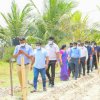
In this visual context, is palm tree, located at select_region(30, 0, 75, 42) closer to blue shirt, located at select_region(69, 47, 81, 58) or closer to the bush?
the bush

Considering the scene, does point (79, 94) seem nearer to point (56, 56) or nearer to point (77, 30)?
point (56, 56)

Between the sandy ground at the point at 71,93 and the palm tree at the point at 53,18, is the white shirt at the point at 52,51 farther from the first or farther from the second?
the palm tree at the point at 53,18

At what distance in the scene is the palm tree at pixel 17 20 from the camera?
77.2ft

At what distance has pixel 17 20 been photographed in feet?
77.4

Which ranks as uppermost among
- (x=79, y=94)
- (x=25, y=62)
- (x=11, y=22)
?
(x=11, y=22)

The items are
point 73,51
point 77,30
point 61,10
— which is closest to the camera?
point 73,51

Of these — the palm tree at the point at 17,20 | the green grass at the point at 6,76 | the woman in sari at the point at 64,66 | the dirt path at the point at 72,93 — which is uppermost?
the palm tree at the point at 17,20

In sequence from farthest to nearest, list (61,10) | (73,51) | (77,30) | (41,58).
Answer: (77,30) < (61,10) < (73,51) < (41,58)

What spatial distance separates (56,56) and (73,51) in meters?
3.03

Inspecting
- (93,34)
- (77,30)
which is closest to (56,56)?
(77,30)

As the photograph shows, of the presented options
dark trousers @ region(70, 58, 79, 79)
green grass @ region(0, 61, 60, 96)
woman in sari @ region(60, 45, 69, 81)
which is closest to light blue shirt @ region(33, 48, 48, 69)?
green grass @ region(0, 61, 60, 96)

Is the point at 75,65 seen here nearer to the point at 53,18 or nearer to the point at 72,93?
Result: the point at 72,93

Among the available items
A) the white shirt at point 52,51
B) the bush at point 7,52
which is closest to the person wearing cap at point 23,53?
the white shirt at point 52,51

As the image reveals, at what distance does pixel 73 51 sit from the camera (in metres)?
16.8
